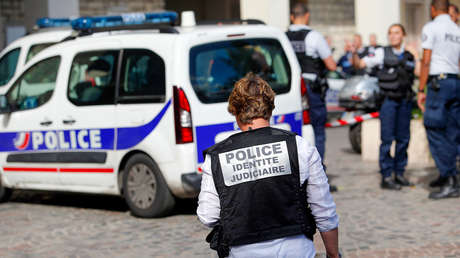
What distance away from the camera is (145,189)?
795 cm

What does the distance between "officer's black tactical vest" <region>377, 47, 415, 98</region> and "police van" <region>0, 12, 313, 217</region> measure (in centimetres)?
107

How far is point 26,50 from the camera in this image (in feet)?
35.5

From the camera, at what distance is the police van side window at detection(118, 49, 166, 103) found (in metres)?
7.71

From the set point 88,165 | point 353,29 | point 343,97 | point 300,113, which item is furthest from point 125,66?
point 353,29

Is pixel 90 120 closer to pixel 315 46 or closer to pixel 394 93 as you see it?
pixel 315 46

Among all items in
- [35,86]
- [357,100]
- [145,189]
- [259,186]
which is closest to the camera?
[259,186]

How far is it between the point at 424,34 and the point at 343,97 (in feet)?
18.8

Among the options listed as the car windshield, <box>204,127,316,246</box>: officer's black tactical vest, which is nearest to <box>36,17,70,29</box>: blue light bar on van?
the car windshield

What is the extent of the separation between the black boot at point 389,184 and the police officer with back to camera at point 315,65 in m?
0.52

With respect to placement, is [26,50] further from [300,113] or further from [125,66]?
[300,113]

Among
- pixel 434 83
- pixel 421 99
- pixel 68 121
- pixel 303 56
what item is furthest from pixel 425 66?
pixel 68 121

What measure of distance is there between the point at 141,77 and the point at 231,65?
82 centimetres

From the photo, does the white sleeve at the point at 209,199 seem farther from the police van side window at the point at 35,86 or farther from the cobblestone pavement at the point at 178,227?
the police van side window at the point at 35,86

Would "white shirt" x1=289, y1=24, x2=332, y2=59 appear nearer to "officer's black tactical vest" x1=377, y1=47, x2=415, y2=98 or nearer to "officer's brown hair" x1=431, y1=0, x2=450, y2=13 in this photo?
"officer's black tactical vest" x1=377, y1=47, x2=415, y2=98
